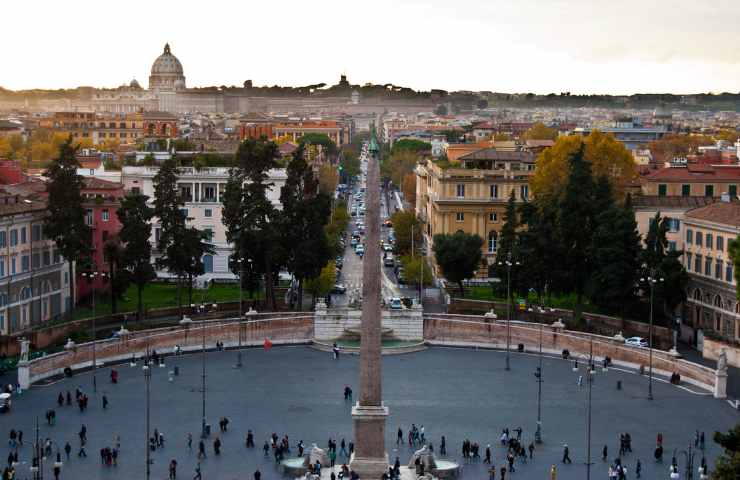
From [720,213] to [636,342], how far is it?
35.2 ft

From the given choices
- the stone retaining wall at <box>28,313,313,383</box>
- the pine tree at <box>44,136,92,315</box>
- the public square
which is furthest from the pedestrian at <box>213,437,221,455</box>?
the pine tree at <box>44,136,92,315</box>

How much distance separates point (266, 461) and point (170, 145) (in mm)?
66534

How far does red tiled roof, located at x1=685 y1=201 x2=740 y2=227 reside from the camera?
66500 mm

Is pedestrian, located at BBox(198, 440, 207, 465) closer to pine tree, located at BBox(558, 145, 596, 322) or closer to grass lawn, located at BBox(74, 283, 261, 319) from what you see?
grass lawn, located at BBox(74, 283, 261, 319)

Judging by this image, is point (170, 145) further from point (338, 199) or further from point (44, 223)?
point (44, 223)

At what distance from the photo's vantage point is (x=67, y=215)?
6544cm

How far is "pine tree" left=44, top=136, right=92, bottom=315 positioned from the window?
27710 mm

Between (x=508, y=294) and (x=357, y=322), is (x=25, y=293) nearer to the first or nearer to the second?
(x=357, y=322)

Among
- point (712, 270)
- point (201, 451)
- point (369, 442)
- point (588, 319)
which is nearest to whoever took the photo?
point (369, 442)

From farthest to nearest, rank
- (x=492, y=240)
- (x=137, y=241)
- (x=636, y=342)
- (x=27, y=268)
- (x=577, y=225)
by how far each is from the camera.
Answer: (x=492, y=240)
(x=577, y=225)
(x=137, y=241)
(x=27, y=268)
(x=636, y=342)

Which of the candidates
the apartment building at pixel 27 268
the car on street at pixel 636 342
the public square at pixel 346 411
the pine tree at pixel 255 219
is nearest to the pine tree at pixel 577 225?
the car on street at pixel 636 342

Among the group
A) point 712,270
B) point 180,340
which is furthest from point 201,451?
point 712,270

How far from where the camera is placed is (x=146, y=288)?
251ft

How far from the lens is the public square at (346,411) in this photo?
43.4 meters
